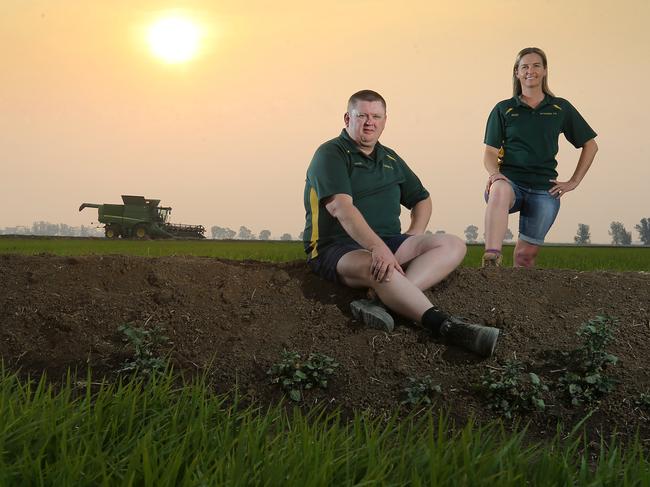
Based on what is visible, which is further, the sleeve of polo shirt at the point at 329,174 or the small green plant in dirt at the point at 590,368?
the sleeve of polo shirt at the point at 329,174

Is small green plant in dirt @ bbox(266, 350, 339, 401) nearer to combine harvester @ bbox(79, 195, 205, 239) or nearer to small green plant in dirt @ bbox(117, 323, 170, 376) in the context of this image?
small green plant in dirt @ bbox(117, 323, 170, 376)

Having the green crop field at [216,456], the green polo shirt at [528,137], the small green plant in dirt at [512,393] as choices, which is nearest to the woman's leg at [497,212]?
the green polo shirt at [528,137]

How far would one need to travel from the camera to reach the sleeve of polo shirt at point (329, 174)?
458 centimetres

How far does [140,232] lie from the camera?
91.9 feet

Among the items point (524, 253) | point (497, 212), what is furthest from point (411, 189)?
point (524, 253)

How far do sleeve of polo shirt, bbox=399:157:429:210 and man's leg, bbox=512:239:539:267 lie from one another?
5.93ft

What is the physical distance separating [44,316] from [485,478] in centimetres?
348

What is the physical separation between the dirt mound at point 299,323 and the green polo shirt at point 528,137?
41.9 inches

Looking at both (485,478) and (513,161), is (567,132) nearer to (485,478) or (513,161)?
(513,161)

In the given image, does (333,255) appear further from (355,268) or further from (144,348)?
(144,348)

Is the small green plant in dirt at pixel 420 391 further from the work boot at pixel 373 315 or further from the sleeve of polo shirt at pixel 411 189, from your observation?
the sleeve of polo shirt at pixel 411 189

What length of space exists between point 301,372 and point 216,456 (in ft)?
4.28

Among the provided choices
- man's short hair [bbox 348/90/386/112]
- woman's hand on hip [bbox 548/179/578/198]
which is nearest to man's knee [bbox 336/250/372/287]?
man's short hair [bbox 348/90/386/112]

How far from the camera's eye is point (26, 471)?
8.30ft
